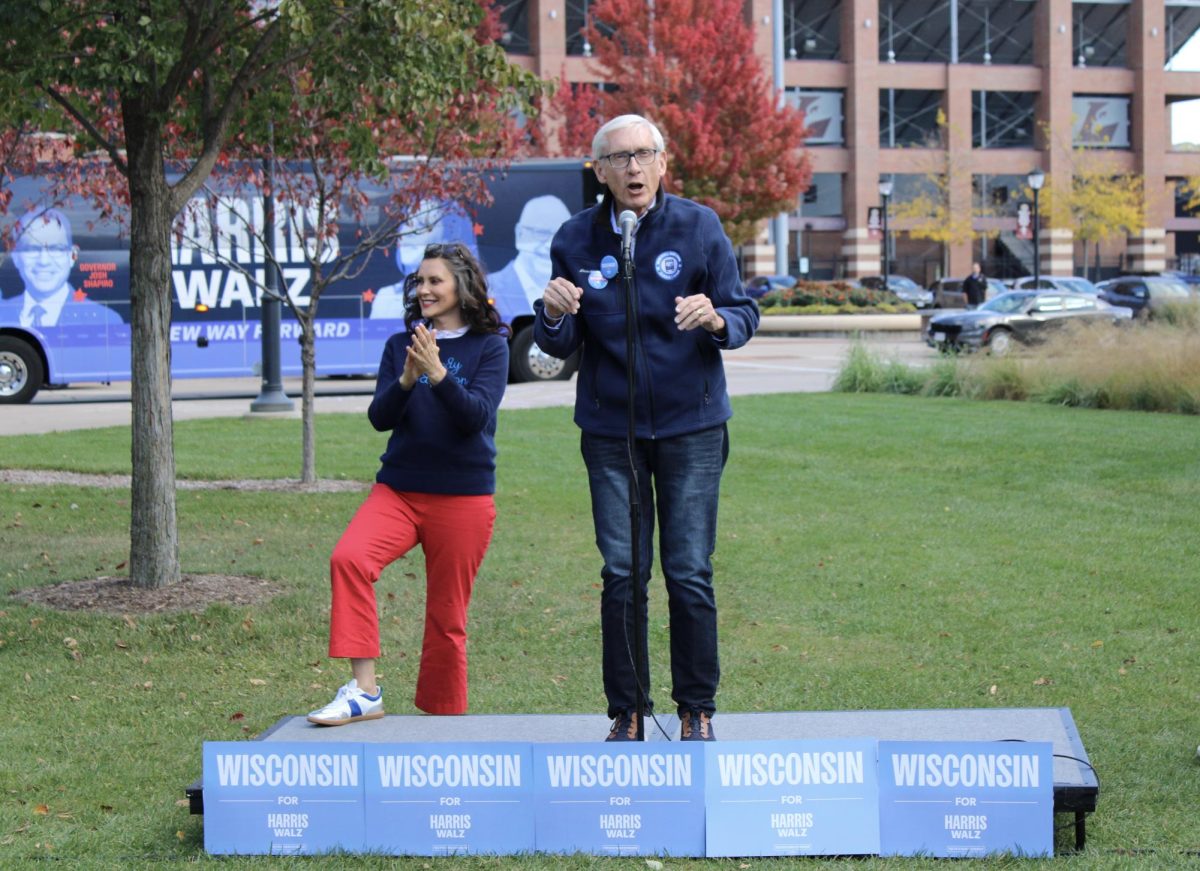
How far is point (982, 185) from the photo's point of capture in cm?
6650

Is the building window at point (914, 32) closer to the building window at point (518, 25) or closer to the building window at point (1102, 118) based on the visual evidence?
the building window at point (1102, 118)

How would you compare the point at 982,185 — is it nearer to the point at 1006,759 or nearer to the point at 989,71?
the point at 989,71

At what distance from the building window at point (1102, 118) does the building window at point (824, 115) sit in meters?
10.6

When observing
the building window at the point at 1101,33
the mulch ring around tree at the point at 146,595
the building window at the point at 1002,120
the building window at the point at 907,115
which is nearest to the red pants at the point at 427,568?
the mulch ring around tree at the point at 146,595

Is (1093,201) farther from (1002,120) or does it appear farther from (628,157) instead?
Result: (628,157)

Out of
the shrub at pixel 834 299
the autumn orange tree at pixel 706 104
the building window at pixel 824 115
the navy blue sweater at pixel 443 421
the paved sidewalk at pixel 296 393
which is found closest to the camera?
the navy blue sweater at pixel 443 421

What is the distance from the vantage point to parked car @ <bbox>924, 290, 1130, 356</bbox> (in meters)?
29.7

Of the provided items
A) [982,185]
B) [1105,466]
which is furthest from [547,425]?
[982,185]

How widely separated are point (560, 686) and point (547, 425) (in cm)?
1026

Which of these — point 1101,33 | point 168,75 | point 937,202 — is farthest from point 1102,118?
point 168,75

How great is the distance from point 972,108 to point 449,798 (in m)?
68.9

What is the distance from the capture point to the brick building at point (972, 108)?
6525 centimetres

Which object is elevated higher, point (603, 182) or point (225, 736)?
point (603, 182)

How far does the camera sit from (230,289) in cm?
2192
